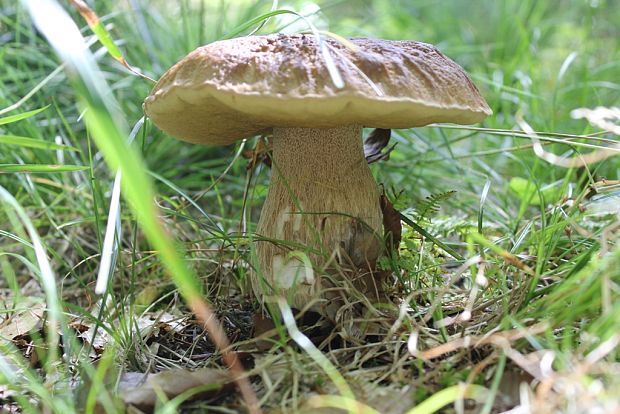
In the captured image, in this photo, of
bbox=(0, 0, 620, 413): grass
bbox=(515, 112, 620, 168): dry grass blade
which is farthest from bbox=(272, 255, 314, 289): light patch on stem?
bbox=(515, 112, 620, 168): dry grass blade

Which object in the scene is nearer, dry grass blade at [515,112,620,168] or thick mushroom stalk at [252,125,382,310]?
dry grass blade at [515,112,620,168]

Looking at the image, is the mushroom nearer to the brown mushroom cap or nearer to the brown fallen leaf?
the brown mushroom cap

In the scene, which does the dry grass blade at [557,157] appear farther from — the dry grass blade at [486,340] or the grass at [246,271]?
the dry grass blade at [486,340]

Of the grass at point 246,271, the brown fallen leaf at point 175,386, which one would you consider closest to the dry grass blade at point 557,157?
the grass at point 246,271

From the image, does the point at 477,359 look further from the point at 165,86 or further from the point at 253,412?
the point at 165,86

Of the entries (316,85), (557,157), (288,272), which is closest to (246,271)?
(288,272)

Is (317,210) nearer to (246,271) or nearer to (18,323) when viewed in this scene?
(246,271)
